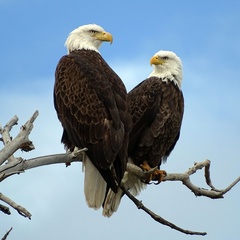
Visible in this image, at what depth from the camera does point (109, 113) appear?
7.50 meters

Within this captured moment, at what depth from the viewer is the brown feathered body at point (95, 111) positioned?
7.19m

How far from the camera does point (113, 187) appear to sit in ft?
23.6

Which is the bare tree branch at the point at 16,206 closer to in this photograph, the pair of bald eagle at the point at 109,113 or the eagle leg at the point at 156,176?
the pair of bald eagle at the point at 109,113

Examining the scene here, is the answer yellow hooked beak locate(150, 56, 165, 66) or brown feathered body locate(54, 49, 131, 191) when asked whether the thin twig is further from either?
yellow hooked beak locate(150, 56, 165, 66)

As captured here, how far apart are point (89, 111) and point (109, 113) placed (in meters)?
0.22

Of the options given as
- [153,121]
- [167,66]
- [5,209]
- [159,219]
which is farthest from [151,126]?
[5,209]

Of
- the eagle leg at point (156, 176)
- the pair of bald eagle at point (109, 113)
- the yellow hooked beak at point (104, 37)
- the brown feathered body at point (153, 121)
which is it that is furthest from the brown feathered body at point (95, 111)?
the eagle leg at point (156, 176)

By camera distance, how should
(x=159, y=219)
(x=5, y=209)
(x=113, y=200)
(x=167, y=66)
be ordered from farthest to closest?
(x=167, y=66), (x=113, y=200), (x=159, y=219), (x=5, y=209)

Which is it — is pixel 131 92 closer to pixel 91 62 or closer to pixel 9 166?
pixel 91 62

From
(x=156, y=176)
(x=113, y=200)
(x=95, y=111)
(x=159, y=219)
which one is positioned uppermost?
(x=156, y=176)

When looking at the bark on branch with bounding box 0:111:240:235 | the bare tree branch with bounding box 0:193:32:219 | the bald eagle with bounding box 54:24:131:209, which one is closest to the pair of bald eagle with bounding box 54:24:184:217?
the bald eagle with bounding box 54:24:131:209

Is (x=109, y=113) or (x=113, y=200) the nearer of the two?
(x=109, y=113)

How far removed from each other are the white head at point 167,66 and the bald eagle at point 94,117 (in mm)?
1607

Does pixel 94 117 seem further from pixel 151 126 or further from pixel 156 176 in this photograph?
pixel 156 176
